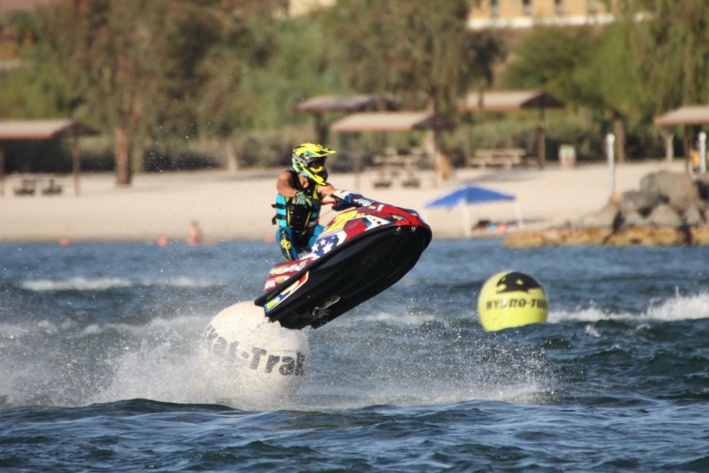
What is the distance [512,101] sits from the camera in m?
53.5

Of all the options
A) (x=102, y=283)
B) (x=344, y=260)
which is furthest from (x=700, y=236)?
(x=344, y=260)

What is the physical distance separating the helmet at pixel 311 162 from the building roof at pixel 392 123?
34.5m

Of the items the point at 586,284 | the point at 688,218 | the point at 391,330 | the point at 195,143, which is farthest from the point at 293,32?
the point at 391,330

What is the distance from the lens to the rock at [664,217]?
31.5 m

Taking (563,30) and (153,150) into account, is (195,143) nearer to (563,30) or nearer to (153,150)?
(153,150)

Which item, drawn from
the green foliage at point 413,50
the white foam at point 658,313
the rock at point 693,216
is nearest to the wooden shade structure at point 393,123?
the green foliage at point 413,50

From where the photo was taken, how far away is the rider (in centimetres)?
1081

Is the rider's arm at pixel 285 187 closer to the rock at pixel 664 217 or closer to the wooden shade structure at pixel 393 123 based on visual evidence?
the rock at pixel 664 217

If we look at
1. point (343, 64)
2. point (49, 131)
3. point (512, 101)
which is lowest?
point (49, 131)

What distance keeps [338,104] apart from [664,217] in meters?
22.9

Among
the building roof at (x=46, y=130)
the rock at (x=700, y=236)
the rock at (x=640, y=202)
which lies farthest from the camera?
the building roof at (x=46, y=130)

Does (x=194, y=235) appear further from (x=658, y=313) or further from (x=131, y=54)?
(x=131, y=54)

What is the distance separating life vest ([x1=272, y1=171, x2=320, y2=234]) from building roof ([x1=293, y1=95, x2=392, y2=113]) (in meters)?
40.0

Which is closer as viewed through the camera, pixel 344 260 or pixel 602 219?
pixel 344 260
